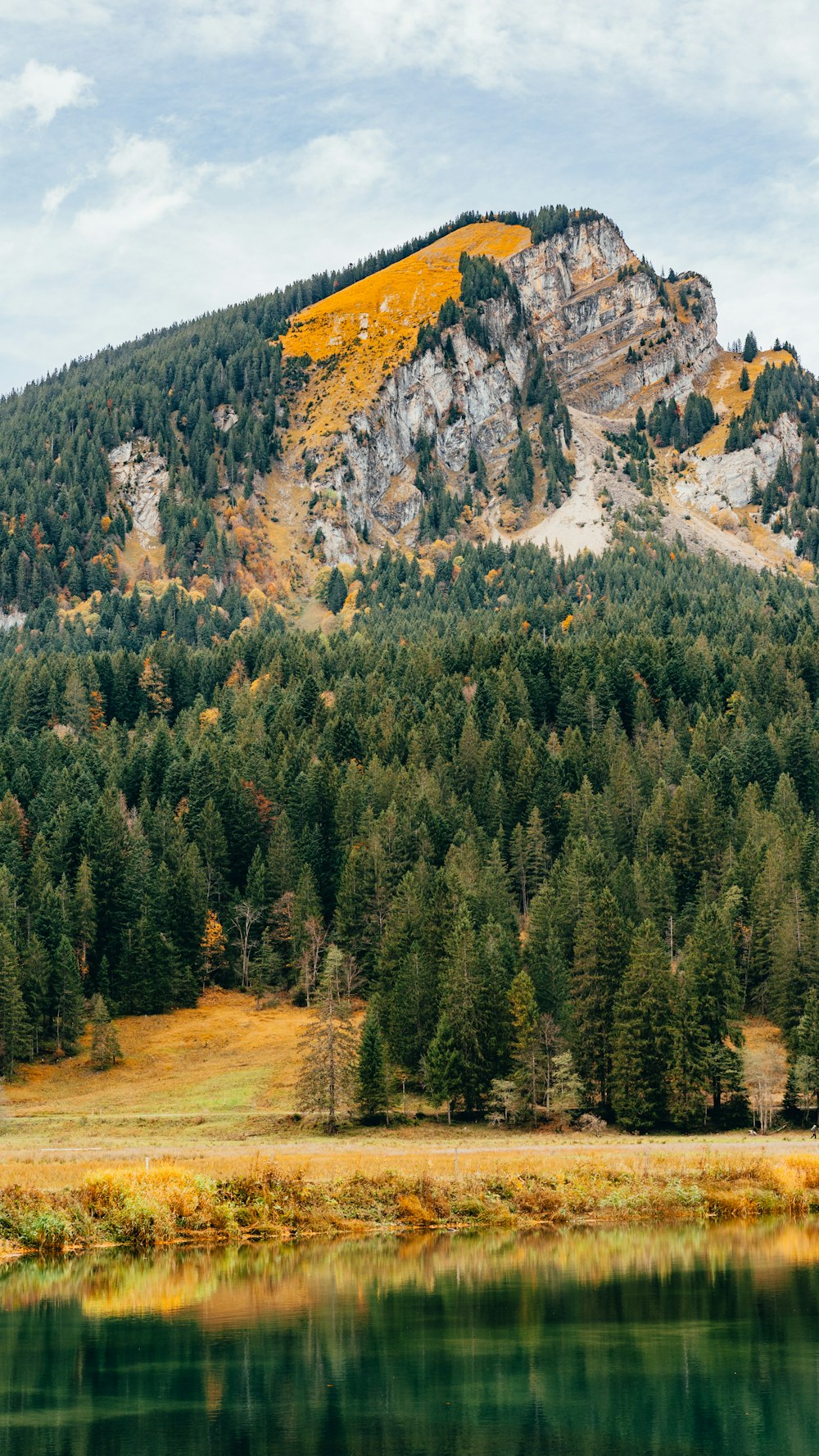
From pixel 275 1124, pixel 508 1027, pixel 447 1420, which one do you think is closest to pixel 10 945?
pixel 275 1124

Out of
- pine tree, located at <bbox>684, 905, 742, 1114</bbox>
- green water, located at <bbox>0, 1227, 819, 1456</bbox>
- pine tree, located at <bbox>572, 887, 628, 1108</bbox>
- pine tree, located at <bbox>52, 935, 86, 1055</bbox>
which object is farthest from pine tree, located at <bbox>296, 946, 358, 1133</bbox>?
A: pine tree, located at <bbox>52, 935, 86, 1055</bbox>

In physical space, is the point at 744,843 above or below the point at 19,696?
below

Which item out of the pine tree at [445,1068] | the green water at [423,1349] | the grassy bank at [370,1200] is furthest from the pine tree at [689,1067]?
the green water at [423,1349]

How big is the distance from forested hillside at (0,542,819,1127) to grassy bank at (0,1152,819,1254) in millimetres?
24488

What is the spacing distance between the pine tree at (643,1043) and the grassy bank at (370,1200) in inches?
854

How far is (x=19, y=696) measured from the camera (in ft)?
594

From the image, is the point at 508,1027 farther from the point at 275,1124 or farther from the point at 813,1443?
the point at 813,1443

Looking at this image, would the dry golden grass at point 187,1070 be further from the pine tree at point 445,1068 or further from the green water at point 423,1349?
the green water at point 423,1349

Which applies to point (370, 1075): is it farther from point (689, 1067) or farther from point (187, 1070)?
point (187, 1070)

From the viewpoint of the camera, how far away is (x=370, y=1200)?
53.9 meters

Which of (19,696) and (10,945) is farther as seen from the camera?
(19,696)

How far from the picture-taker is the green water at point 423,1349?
29344 mm

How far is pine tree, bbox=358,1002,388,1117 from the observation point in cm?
8031

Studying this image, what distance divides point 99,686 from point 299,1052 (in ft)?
332
